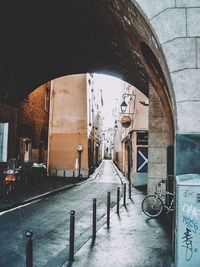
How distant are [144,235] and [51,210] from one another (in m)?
4.45

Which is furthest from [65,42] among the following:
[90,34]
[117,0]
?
[117,0]

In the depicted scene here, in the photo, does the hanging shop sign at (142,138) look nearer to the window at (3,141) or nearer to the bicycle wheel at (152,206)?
the window at (3,141)

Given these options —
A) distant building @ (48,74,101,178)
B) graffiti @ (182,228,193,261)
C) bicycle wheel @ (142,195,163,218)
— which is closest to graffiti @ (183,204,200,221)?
graffiti @ (182,228,193,261)

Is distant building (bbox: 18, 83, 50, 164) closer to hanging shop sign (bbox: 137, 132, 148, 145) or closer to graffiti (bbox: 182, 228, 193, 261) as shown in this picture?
hanging shop sign (bbox: 137, 132, 148, 145)

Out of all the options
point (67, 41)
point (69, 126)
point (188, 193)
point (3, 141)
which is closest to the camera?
point (188, 193)

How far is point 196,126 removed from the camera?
5188 mm

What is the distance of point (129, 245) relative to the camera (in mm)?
7168

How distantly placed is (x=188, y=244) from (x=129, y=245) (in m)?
2.99

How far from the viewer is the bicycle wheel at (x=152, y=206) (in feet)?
35.5

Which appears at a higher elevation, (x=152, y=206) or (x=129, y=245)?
(x=152, y=206)

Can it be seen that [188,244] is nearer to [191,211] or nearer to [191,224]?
[191,224]

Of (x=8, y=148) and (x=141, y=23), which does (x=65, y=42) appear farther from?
(x=8, y=148)

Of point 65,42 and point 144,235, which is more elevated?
point 65,42

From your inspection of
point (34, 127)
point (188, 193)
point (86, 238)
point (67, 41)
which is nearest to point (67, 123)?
point (34, 127)
